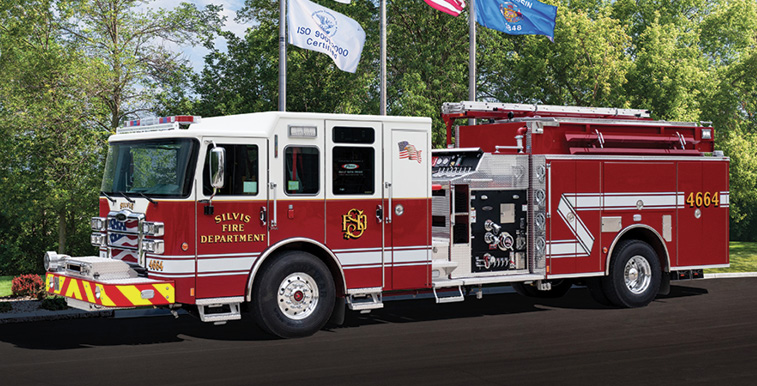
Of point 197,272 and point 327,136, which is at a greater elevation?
point 327,136

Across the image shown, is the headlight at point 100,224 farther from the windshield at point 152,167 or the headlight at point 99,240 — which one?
the windshield at point 152,167

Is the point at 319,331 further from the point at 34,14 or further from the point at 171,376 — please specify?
the point at 34,14

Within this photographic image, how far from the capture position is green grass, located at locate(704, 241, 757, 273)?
80.6 ft

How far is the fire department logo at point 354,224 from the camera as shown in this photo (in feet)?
38.7

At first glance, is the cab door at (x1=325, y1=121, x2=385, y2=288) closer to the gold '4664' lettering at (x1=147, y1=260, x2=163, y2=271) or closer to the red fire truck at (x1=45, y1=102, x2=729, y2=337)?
the red fire truck at (x1=45, y1=102, x2=729, y2=337)

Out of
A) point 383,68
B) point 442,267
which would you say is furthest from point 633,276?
point 383,68

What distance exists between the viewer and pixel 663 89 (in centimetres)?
2844

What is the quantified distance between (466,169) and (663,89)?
56.4ft

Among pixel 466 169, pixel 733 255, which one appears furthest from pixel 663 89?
pixel 466 169

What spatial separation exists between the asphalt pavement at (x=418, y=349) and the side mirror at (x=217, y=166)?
6.63ft

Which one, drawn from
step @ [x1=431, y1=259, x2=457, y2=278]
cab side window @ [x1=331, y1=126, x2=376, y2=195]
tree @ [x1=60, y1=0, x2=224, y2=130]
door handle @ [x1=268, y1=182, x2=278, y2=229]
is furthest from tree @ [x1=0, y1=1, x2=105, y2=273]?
step @ [x1=431, y1=259, x2=457, y2=278]

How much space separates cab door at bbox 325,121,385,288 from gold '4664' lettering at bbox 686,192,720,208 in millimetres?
6298

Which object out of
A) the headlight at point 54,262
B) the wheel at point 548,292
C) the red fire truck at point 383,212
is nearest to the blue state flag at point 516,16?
the red fire truck at point 383,212

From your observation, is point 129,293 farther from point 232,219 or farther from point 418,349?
point 418,349
